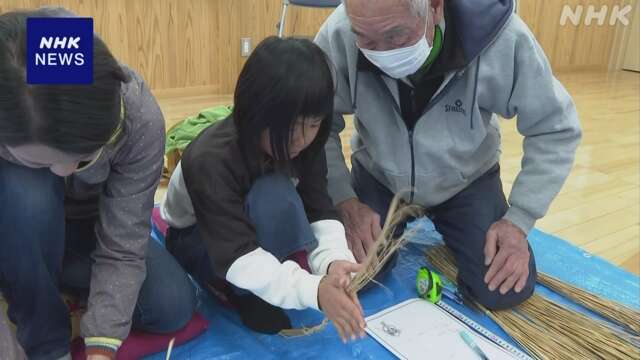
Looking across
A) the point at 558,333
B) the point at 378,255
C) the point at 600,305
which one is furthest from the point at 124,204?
the point at 600,305

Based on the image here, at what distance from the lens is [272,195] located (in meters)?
1.19

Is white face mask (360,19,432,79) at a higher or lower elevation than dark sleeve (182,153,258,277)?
higher

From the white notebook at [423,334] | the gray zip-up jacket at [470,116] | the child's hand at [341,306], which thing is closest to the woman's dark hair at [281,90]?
the child's hand at [341,306]

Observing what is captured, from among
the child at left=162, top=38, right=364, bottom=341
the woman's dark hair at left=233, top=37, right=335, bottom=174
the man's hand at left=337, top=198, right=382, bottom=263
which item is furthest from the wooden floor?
the woman's dark hair at left=233, top=37, right=335, bottom=174

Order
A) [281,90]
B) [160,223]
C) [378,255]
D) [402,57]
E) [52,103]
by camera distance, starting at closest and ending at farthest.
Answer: [52,103] → [281,90] → [402,57] → [378,255] → [160,223]

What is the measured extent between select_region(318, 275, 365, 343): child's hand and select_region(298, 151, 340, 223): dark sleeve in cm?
23

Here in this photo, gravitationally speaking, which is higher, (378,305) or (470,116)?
(470,116)

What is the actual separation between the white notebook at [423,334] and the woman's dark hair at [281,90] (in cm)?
51

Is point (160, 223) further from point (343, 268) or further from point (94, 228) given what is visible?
point (343, 268)

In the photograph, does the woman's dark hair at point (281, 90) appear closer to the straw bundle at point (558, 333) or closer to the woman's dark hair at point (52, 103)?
the woman's dark hair at point (52, 103)

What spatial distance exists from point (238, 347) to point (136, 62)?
246 cm

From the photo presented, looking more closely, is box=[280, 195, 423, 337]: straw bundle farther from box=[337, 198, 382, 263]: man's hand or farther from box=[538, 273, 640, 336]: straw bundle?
box=[538, 273, 640, 336]: straw bundle

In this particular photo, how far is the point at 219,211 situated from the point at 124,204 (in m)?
0.18

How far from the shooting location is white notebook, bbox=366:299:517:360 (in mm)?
1258
